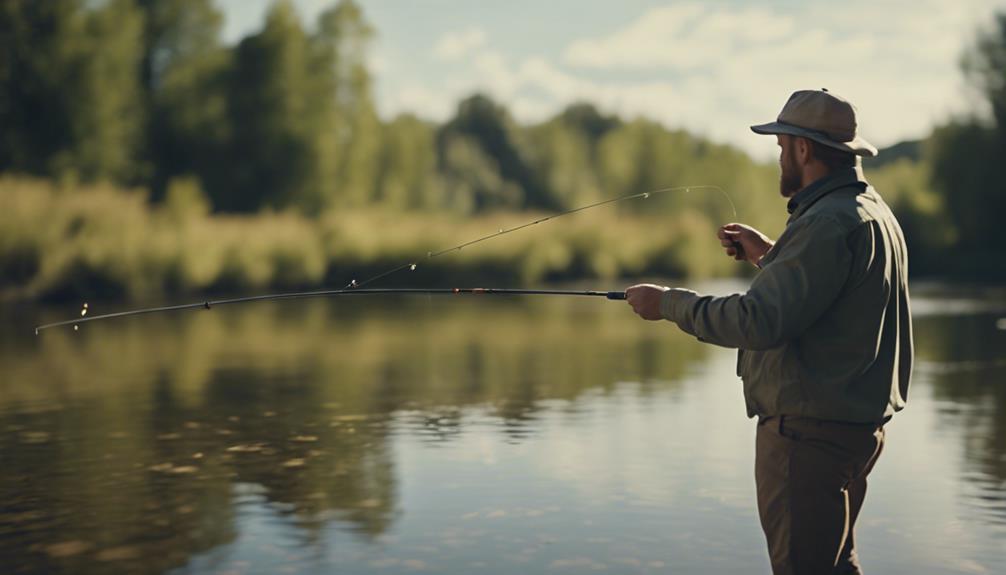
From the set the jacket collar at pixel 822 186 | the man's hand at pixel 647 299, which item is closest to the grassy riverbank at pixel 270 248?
the man's hand at pixel 647 299

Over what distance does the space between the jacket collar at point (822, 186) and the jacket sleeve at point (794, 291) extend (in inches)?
4.7

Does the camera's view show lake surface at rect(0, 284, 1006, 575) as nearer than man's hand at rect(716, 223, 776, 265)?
No

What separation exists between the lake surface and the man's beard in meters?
2.30

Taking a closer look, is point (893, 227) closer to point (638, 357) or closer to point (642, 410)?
point (642, 410)

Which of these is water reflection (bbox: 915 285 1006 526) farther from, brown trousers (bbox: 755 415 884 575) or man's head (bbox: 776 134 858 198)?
man's head (bbox: 776 134 858 198)

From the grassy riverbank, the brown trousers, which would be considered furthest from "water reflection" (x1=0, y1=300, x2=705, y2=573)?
the grassy riverbank

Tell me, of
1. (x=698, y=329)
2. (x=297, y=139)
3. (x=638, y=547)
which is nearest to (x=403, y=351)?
(x=638, y=547)

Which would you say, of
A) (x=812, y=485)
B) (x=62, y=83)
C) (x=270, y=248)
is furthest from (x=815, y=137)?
(x=62, y=83)

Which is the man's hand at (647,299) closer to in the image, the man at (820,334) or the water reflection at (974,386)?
the man at (820,334)

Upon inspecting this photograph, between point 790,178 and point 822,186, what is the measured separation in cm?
15

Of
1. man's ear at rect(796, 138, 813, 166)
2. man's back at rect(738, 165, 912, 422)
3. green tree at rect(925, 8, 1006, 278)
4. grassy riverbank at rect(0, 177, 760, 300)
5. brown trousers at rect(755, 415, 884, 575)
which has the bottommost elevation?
brown trousers at rect(755, 415, 884, 575)

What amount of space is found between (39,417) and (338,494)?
13.8 ft

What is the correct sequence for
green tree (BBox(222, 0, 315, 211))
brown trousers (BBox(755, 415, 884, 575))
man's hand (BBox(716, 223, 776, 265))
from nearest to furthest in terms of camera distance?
brown trousers (BBox(755, 415, 884, 575)), man's hand (BBox(716, 223, 776, 265)), green tree (BBox(222, 0, 315, 211))

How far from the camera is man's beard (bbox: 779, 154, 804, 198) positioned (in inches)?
162
